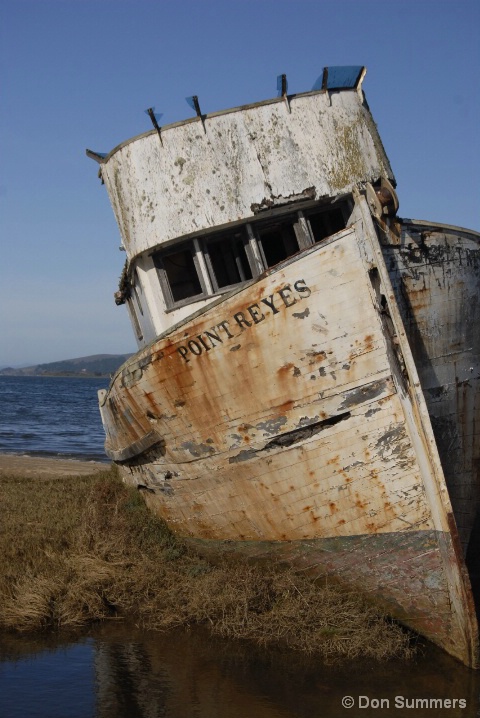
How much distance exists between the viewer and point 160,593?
262 inches

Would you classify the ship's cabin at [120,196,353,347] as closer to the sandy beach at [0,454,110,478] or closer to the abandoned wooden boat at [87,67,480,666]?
the abandoned wooden boat at [87,67,480,666]

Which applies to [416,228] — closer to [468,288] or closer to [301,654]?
[468,288]

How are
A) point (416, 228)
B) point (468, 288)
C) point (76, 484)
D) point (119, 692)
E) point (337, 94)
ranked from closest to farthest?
1. point (119, 692)
2. point (416, 228)
3. point (468, 288)
4. point (337, 94)
5. point (76, 484)

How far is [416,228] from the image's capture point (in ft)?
20.7

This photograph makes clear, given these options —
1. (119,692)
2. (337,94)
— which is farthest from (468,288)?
(119,692)

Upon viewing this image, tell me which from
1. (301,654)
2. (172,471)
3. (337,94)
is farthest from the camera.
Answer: (337,94)

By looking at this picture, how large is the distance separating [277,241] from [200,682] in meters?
4.23

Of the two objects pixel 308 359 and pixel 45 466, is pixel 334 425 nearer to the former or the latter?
pixel 308 359

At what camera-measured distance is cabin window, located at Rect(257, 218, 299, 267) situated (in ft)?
24.7

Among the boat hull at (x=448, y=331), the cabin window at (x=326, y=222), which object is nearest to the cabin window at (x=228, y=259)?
the cabin window at (x=326, y=222)

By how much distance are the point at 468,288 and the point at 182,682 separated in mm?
4047

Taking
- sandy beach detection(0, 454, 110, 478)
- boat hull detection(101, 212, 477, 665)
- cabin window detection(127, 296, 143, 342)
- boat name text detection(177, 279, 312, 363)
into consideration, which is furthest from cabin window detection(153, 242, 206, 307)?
sandy beach detection(0, 454, 110, 478)

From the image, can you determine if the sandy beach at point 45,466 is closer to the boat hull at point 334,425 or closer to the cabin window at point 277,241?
the cabin window at point 277,241

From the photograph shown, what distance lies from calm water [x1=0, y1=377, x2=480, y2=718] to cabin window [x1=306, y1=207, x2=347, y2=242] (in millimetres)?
4026
